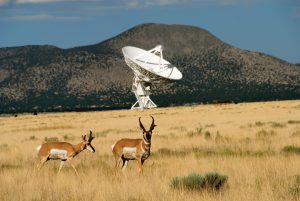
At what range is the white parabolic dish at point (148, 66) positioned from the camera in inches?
3479

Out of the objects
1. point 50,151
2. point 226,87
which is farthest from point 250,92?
point 50,151

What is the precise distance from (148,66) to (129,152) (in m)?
76.7

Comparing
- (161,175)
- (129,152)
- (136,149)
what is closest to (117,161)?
(129,152)

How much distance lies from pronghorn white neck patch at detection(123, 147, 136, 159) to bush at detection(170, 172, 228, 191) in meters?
3.12

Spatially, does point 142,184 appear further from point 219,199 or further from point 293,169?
point 293,169

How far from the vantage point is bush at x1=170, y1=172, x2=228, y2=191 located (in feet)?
38.8

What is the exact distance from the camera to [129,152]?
1537cm

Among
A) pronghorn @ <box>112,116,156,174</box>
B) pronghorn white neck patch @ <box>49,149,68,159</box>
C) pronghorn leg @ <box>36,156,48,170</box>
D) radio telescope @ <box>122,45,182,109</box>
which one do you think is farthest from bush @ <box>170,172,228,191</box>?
radio telescope @ <box>122,45,182,109</box>

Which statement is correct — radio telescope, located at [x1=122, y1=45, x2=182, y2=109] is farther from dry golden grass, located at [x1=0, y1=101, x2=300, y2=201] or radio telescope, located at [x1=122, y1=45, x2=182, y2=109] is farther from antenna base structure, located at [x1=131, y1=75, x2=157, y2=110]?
dry golden grass, located at [x1=0, y1=101, x2=300, y2=201]

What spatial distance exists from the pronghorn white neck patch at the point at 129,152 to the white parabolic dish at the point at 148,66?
71517 mm

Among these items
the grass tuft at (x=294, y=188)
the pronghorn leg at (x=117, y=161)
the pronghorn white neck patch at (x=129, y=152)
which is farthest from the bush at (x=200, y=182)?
the pronghorn leg at (x=117, y=161)

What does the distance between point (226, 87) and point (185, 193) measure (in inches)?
7444

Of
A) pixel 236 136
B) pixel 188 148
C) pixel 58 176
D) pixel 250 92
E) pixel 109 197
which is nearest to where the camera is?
pixel 109 197

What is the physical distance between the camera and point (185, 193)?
36.8 ft
